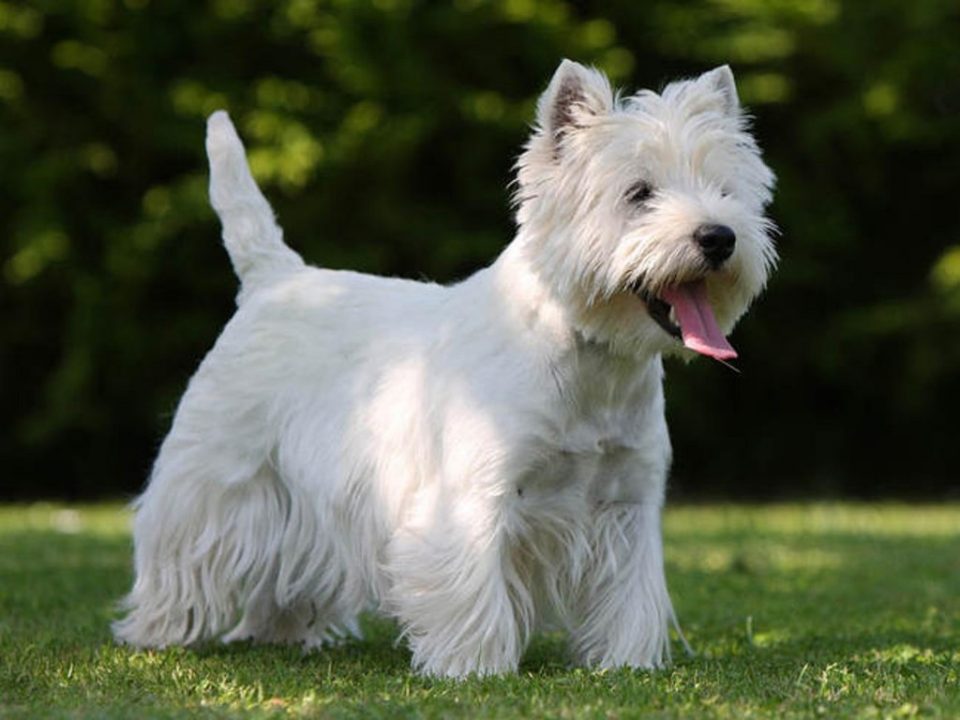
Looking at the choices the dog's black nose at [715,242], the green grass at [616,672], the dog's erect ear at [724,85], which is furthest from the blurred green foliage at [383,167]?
the dog's black nose at [715,242]

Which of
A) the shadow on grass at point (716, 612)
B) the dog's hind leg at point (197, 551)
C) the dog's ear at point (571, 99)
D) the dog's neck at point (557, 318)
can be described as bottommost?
the shadow on grass at point (716, 612)

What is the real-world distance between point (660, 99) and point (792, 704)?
1779mm

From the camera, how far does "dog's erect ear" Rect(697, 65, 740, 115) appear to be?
16.9 feet

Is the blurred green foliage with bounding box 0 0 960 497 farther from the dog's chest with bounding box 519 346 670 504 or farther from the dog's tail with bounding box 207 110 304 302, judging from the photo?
the dog's chest with bounding box 519 346 670 504

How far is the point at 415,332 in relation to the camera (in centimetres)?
547

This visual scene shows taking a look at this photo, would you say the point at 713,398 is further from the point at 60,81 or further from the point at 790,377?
the point at 60,81

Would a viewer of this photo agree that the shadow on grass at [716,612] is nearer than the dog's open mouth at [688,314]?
No

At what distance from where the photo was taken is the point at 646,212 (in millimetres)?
4859

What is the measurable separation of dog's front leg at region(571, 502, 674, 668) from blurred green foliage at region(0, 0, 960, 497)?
32.5 feet

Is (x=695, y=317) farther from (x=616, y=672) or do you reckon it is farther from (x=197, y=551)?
(x=197, y=551)

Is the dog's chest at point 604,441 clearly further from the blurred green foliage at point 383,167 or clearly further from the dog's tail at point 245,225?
the blurred green foliage at point 383,167

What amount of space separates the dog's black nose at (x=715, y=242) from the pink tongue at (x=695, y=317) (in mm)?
118

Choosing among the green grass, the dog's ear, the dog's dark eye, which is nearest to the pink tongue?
the dog's dark eye

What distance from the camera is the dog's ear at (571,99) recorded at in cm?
500
